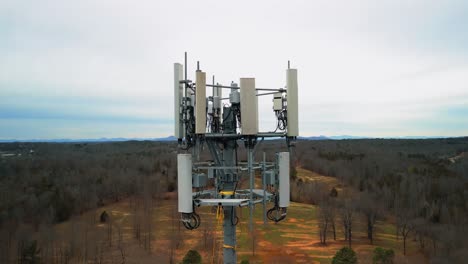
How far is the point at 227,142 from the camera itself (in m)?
7.97

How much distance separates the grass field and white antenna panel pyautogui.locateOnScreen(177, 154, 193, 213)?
20.9 metres

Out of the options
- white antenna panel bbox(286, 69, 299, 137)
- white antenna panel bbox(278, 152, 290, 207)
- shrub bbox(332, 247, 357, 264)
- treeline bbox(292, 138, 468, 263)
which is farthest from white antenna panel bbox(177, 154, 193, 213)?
treeline bbox(292, 138, 468, 263)

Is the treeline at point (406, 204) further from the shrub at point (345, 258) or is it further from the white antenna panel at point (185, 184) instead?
the white antenna panel at point (185, 184)

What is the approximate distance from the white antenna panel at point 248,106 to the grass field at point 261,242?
70.5ft

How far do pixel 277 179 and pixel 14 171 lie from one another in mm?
76396

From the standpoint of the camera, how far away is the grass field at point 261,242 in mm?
32281

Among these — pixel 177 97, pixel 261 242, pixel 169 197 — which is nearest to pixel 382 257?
pixel 261 242

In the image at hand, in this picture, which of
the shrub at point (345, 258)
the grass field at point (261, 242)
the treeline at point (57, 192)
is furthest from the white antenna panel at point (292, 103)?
the treeline at point (57, 192)

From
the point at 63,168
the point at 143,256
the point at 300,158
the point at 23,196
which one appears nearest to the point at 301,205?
the point at 143,256

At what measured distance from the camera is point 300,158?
96.6m

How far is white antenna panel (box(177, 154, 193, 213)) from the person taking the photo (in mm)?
7543

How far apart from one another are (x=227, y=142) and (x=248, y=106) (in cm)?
106

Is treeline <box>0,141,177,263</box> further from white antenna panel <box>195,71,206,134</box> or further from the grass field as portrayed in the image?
white antenna panel <box>195,71,206,134</box>

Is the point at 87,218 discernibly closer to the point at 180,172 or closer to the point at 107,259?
the point at 107,259
